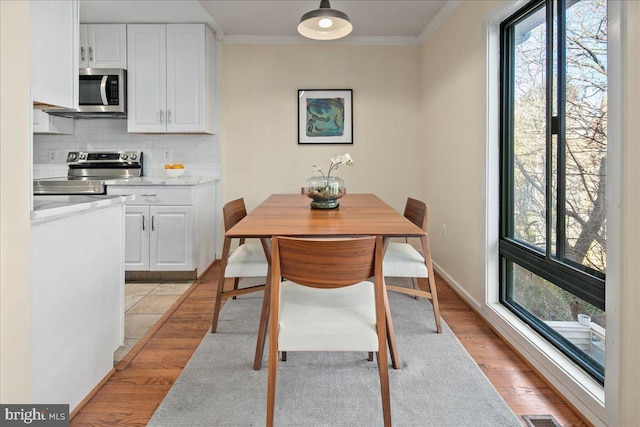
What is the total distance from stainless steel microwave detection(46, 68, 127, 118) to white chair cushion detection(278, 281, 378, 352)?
3.09 meters

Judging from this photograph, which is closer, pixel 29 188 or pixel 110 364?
pixel 29 188

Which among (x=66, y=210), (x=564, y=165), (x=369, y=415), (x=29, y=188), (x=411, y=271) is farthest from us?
(x=411, y=271)

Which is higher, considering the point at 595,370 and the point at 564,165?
the point at 564,165

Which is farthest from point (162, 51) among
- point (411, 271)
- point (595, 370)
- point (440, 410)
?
point (595, 370)

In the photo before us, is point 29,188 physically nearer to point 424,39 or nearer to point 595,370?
point 595,370

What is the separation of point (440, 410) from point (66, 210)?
5.54 feet

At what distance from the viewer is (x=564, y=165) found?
76.5 inches

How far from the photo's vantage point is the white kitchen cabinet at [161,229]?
11.7 feet

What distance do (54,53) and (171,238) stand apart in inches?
86.9

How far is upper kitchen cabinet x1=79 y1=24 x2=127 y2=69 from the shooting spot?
3.81m

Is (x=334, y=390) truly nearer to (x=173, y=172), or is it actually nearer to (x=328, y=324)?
(x=328, y=324)

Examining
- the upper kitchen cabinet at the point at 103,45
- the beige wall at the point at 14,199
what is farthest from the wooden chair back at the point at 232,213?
the upper kitchen cabinet at the point at 103,45

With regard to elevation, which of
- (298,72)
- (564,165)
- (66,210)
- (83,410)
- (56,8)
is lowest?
(83,410)

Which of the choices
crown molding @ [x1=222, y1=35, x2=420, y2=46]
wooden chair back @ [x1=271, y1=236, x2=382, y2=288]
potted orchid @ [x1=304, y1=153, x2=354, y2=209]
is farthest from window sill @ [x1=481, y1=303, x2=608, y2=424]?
crown molding @ [x1=222, y1=35, x2=420, y2=46]
